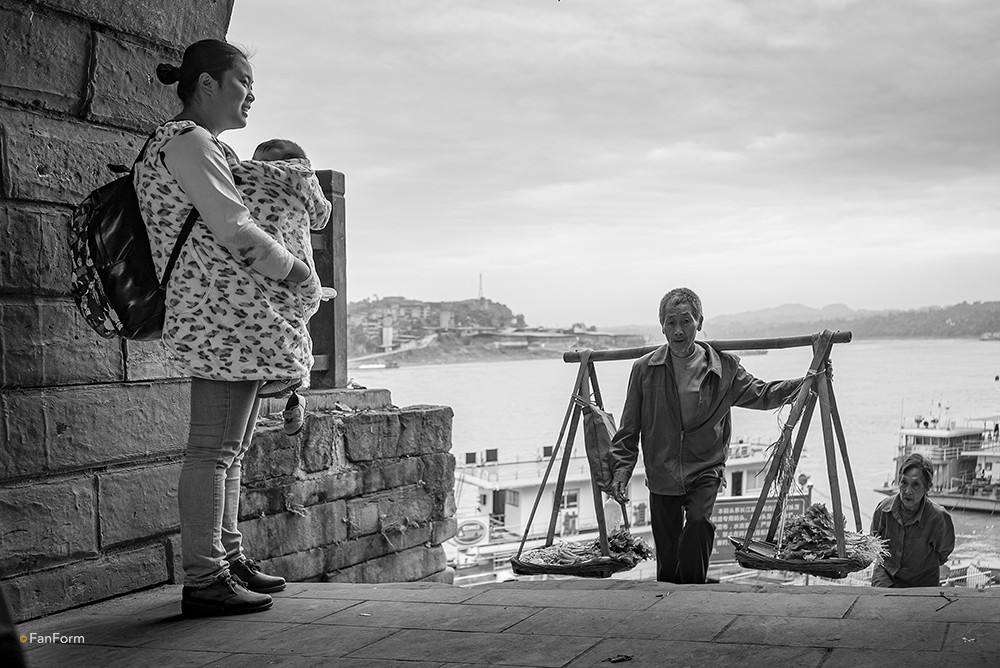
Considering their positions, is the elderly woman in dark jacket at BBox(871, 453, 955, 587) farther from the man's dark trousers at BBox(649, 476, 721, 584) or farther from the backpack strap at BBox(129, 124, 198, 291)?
the backpack strap at BBox(129, 124, 198, 291)

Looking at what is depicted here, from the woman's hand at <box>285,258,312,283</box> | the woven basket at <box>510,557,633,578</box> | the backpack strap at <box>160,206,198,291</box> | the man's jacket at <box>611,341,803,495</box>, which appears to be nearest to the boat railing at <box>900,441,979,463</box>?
the man's jacket at <box>611,341,803,495</box>

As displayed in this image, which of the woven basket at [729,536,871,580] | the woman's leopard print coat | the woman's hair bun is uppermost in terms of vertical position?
the woman's hair bun

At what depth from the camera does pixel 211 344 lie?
7.76ft

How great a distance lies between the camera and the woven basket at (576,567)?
345cm

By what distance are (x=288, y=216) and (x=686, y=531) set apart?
6.46 feet

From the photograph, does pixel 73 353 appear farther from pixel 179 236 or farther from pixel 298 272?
pixel 298 272

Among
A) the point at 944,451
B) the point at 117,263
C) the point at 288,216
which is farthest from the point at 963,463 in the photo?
the point at 117,263

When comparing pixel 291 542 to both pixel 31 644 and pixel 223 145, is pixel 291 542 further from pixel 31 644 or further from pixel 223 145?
pixel 223 145

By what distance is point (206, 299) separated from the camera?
2.37 m

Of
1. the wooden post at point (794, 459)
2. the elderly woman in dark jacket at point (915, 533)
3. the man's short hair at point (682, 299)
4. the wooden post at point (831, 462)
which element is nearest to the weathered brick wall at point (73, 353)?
the man's short hair at point (682, 299)

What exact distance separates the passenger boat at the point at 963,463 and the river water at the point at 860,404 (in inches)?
14.9

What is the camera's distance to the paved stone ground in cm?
186

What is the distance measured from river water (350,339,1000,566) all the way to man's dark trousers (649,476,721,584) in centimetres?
123

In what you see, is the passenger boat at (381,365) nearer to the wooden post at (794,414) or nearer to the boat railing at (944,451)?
Answer: the wooden post at (794,414)
